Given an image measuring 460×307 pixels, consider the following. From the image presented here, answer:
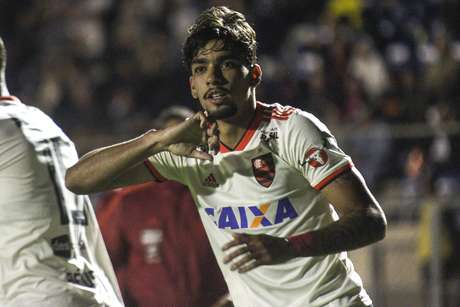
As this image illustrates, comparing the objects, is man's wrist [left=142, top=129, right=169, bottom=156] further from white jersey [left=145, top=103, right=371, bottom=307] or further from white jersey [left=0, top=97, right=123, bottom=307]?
white jersey [left=0, top=97, right=123, bottom=307]

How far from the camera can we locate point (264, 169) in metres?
3.85

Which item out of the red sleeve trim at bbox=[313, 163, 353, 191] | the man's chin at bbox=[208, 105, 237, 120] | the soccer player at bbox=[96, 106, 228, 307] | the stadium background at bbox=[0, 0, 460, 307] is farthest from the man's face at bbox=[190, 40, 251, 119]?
the stadium background at bbox=[0, 0, 460, 307]

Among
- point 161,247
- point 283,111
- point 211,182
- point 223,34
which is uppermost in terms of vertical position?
point 223,34

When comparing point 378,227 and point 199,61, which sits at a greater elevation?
Answer: point 199,61

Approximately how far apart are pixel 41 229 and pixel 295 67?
7.09 m

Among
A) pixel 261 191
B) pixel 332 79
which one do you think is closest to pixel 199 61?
pixel 261 191

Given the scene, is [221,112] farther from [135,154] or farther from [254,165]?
[135,154]

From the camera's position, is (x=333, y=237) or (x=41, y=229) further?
(x=41, y=229)

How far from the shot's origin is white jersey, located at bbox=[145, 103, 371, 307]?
380 centimetres

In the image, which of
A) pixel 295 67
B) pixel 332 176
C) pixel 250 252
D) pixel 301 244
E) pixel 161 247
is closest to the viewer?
pixel 250 252

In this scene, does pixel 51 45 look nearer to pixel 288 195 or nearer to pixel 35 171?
pixel 35 171

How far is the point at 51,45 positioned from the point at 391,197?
5522 mm

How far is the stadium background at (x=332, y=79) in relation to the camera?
9172 millimetres

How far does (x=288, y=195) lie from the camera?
383 centimetres
